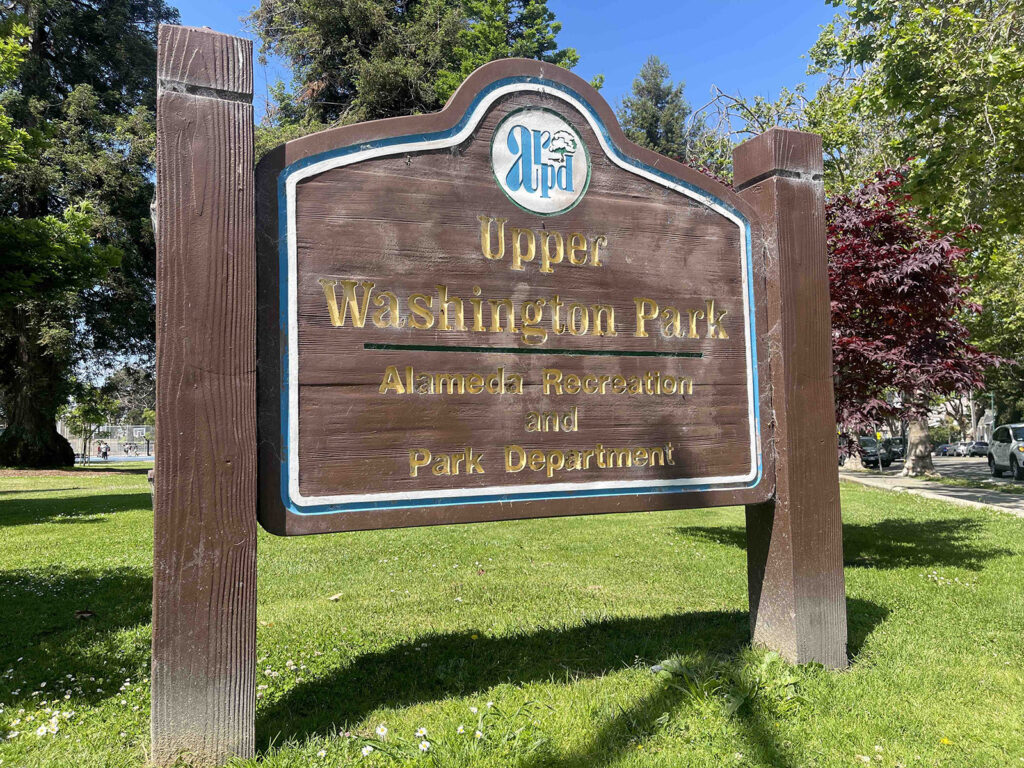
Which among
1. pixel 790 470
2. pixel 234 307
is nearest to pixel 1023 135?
pixel 790 470

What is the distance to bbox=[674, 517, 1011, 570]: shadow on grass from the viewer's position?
23.2 feet

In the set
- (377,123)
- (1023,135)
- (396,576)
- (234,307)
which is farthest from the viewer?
(1023,135)

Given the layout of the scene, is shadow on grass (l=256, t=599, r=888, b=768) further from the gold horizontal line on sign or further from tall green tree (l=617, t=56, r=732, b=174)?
tall green tree (l=617, t=56, r=732, b=174)

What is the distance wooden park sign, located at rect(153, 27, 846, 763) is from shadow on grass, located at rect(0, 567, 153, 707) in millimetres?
1831

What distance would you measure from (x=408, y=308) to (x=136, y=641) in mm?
3144

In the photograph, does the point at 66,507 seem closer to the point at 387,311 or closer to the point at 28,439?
the point at 387,311

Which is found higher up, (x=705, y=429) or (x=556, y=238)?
(x=556, y=238)

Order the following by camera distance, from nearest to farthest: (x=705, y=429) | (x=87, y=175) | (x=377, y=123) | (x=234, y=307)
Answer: (x=234, y=307) → (x=377, y=123) → (x=705, y=429) → (x=87, y=175)

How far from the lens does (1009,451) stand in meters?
20.9

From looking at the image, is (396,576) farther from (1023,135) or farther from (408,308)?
(1023,135)

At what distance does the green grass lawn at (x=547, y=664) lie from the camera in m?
2.74

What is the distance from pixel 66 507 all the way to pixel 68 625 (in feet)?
31.1

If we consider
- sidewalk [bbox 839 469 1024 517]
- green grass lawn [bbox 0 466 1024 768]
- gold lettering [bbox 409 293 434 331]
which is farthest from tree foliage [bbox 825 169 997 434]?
sidewalk [bbox 839 469 1024 517]

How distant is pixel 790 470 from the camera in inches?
140
